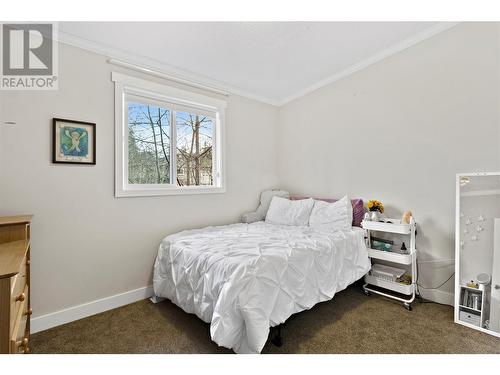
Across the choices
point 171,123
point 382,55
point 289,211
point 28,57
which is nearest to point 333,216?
point 289,211

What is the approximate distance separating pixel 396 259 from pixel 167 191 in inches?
94.3

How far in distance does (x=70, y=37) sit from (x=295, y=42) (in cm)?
200

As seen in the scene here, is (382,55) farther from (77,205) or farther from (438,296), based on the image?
(77,205)

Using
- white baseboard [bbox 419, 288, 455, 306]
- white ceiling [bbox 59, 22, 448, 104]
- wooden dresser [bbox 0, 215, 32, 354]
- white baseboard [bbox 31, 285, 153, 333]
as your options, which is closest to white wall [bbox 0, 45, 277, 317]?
white baseboard [bbox 31, 285, 153, 333]

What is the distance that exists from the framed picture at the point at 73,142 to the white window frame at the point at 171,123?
22 cm

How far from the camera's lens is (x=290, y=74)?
303 cm

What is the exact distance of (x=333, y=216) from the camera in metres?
2.69

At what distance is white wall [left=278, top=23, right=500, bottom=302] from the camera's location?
209 centimetres

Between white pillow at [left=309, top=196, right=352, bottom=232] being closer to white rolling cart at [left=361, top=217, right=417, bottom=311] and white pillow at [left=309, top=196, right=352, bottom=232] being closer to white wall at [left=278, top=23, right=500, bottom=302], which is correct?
white rolling cart at [left=361, top=217, right=417, bottom=311]

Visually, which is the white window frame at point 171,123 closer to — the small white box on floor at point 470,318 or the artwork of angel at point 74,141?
the artwork of angel at point 74,141

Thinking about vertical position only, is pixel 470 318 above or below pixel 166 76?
below

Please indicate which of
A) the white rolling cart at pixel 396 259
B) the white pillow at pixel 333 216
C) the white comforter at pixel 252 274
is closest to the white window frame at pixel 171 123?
the white comforter at pixel 252 274
